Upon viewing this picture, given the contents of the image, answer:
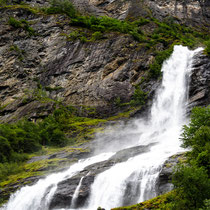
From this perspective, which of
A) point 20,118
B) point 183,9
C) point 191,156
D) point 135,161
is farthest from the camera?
point 183,9

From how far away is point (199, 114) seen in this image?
2717 cm

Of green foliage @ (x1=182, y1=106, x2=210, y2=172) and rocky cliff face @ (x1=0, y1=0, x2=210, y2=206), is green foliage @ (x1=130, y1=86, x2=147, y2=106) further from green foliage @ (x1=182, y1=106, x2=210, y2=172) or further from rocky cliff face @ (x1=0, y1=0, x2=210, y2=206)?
green foliage @ (x1=182, y1=106, x2=210, y2=172)

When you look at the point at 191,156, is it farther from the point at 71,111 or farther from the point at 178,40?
the point at 178,40

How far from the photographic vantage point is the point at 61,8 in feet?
303

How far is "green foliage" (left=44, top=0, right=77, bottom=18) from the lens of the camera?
3494 inches

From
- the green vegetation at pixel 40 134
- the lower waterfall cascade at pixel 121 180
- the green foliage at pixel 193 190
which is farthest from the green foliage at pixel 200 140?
the green vegetation at pixel 40 134

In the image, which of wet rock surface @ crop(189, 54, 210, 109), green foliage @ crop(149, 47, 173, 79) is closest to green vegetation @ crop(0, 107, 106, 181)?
green foliage @ crop(149, 47, 173, 79)

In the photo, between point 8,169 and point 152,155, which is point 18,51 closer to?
point 8,169

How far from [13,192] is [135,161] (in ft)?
47.4

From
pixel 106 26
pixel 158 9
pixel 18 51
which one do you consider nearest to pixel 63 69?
pixel 18 51

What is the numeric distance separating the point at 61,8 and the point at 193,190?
86068 millimetres

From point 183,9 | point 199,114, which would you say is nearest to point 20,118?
point 199,114

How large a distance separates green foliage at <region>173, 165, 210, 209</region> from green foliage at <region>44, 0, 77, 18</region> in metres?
79.7

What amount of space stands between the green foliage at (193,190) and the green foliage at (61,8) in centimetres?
7973
